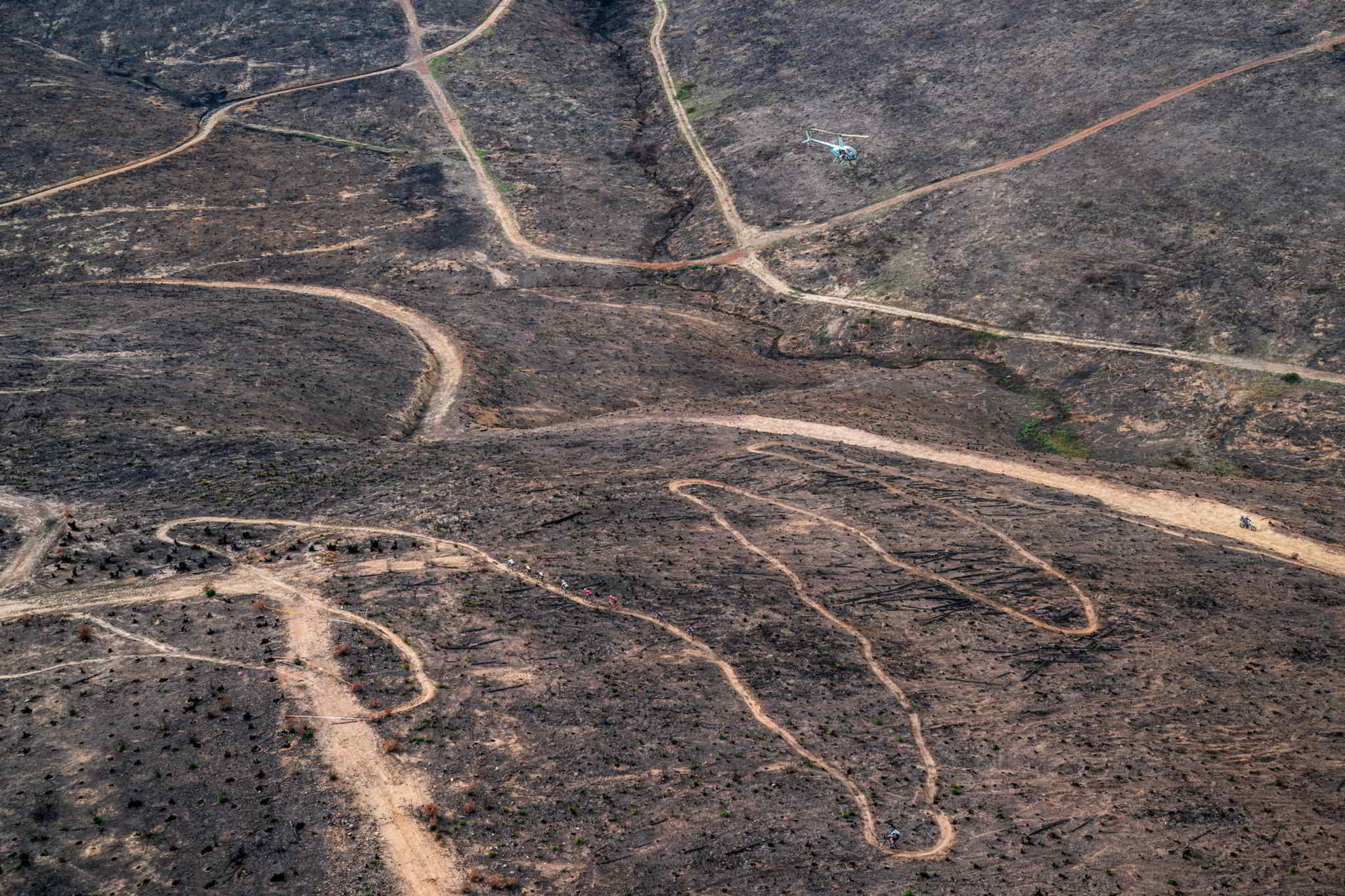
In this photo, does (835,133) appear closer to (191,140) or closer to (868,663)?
→ (191,140)

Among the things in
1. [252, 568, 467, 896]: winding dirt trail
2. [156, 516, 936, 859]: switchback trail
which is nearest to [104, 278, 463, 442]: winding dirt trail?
[156, 516, 936, 859]: switchback trail

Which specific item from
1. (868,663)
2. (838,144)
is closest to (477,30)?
(838,144)

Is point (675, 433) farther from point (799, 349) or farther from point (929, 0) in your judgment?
point (929, 0)

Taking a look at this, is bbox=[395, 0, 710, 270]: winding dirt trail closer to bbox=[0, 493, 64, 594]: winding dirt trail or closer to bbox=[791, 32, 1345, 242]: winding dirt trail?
bbox=[791, 32, 1345, 242]: winding dirt trail

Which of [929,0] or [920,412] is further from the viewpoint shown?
[929,0]

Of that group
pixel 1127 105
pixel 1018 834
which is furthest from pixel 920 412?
pixel 1127 105

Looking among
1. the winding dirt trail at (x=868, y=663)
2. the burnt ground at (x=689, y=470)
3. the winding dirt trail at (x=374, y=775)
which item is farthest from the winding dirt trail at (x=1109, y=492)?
the winding dirt trail at (x=374, y=775)
